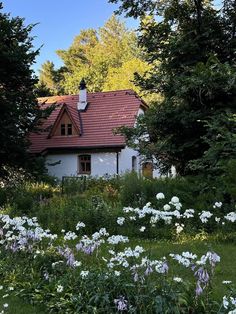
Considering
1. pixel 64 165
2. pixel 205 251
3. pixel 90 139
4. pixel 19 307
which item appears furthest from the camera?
pixel 64 165

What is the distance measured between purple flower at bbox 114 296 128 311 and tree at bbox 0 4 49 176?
47.6 ft

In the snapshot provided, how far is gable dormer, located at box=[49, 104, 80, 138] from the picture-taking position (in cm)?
3150

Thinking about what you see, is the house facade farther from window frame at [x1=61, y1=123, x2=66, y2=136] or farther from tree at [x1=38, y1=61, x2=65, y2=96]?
tree at [x1=38, y1=61, x2=65, y2=96]

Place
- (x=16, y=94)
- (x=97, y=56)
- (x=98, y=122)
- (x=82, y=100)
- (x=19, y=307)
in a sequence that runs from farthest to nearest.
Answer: (x=97, y=56) → (x=82, y=100) → (x=98, y=122) → (x=16, y=94) → (x=19, y=307)

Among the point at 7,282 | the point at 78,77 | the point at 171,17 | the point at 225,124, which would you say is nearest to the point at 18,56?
the point at 171,17

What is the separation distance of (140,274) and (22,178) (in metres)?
17.4

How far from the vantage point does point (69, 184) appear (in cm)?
1944

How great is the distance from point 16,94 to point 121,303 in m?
16.6

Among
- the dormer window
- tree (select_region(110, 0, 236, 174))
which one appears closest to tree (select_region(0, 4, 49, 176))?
tree (select_region(110, 0, 236, 174))

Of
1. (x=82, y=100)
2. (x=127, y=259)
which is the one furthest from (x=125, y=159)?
(x=127, y=259)

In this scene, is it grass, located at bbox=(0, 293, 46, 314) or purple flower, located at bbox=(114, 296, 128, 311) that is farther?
grass, located at bbox=(0, 293, 46, 314)

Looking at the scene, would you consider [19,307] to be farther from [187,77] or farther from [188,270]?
[187,77]

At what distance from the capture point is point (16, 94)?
19.5 meters

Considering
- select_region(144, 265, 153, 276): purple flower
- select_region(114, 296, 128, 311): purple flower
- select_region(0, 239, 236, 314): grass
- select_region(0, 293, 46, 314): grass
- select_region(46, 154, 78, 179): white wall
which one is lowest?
select_region(0, 293, 46, 314): grass
